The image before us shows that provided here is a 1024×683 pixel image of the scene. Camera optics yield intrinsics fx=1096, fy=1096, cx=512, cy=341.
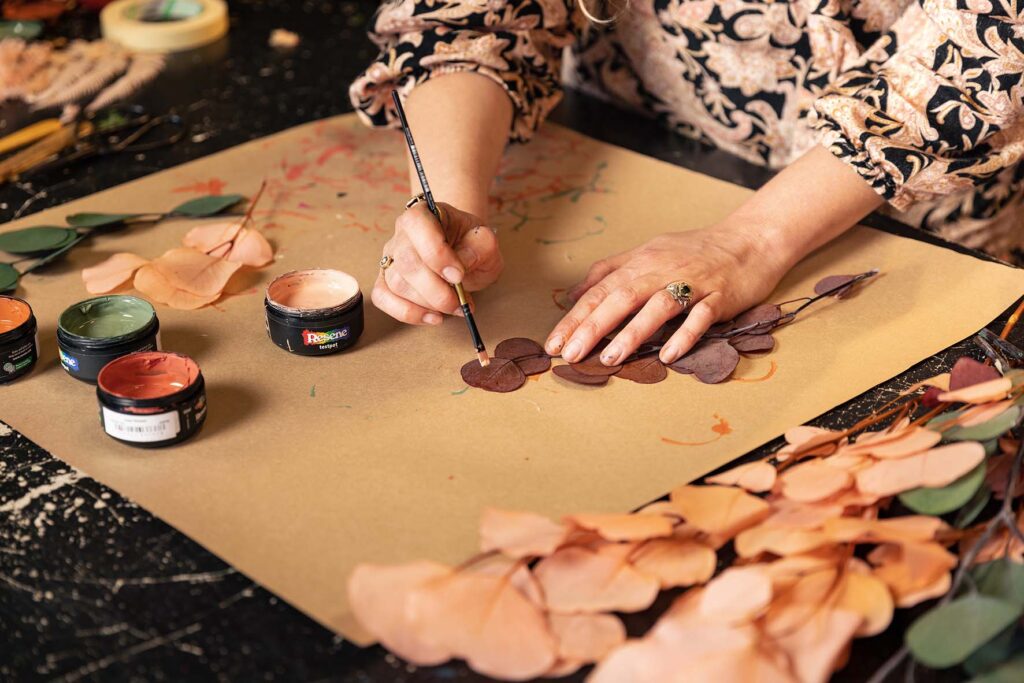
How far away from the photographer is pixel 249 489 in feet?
3.12

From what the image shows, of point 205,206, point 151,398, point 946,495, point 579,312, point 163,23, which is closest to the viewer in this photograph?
point 946,495

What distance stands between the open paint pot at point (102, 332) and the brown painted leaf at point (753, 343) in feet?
1.98

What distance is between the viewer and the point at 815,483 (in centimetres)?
86

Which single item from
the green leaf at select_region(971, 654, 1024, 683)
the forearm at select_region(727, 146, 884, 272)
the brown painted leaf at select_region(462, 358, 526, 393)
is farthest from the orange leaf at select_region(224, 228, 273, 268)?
the green leaf at select_region(971, 654, 1024, 683)

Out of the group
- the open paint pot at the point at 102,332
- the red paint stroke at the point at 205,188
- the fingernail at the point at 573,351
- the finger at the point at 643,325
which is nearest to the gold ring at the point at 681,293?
the finger at the point at 643,325

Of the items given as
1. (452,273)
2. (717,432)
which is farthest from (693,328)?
(452,273)

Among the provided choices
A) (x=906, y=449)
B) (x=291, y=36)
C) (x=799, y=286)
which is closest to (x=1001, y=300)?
(x=799, y=286)

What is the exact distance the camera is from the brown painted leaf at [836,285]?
125 cm

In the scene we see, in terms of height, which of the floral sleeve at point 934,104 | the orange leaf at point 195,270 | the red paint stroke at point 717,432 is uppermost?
the floral sleeve at point 934,104

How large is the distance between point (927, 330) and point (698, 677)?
63cm

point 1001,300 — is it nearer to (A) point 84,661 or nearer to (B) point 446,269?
(B) point 446,269

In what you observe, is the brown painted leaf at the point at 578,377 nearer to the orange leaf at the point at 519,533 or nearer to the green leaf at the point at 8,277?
the orange leaf at the point at 519,533

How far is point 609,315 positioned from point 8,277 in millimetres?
686

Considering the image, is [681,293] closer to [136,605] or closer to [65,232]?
[136,605]
